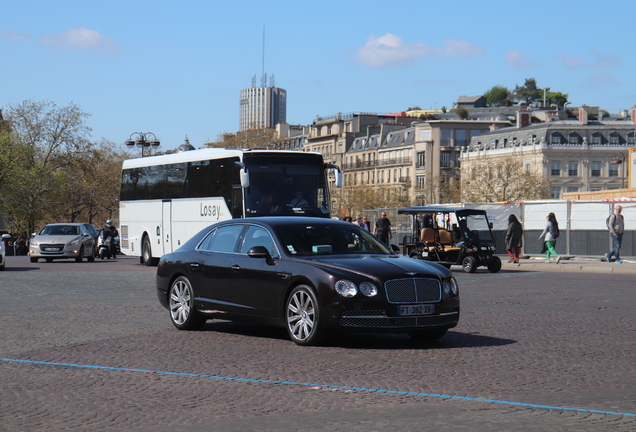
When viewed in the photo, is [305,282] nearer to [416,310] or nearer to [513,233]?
[416,310]

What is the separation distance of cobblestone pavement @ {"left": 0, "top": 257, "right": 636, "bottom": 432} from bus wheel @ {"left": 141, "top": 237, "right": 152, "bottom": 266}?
17.3 meters

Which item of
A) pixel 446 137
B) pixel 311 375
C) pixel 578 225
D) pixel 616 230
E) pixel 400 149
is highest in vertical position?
pixel 446 137

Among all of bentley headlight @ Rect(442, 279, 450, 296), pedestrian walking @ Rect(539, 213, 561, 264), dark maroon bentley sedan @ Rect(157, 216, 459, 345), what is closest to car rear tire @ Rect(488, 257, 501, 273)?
pedestrian walking @ Rect(539, 213, 561, 264)

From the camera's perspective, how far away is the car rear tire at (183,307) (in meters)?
12.6

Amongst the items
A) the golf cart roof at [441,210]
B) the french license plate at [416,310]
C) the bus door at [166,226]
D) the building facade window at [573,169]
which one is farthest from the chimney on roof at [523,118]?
the french license plate at [416,310]

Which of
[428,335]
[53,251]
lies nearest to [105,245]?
[53,251]

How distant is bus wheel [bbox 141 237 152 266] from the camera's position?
108 ft

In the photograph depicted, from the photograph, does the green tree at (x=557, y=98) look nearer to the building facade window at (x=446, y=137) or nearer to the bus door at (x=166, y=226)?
the building facade window at (x=446, y=137)

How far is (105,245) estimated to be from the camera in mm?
42094

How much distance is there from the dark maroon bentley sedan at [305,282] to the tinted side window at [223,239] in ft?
0.05

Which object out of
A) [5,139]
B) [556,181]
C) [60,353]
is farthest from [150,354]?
[556,181]

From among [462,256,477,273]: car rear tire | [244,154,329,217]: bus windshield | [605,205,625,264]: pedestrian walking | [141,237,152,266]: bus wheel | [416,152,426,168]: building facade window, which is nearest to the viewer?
[244,154,329,217]: bus windshield

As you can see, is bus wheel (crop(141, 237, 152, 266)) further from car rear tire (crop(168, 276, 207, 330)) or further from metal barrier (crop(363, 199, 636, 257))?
car rear tire (crop(168, 276, 207, 330))

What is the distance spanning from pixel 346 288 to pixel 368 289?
0.78ft
